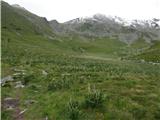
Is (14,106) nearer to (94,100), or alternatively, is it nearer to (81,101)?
Result: (81,101)

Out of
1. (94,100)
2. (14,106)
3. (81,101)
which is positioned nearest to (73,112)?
(94,100)

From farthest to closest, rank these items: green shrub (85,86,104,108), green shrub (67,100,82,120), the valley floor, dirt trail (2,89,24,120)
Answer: dirt trail (2,89,24,120)
green shrub (85,86,104,108)
the valley floor
green shrub (67,100,82,120)

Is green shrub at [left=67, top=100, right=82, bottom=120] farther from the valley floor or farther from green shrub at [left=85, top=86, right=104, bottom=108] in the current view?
green shrub at [left=85, top=86, right=104, bottom=108]

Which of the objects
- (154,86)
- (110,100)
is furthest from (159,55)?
(110,100)

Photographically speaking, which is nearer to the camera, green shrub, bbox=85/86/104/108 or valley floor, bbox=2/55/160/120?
valley floor, bbox=2/55/160/120

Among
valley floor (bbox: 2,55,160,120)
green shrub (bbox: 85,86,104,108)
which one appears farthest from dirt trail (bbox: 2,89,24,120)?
green shrub (bbox: 85,86,104,108)

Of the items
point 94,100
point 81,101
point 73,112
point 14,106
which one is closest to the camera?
point 73,112

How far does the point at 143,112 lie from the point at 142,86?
810 cm

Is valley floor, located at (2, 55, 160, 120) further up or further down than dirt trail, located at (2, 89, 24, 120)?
further up

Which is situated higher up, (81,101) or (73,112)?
(81,101)

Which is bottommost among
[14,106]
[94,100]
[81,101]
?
[14,106]

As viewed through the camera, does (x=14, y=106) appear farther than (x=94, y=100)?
Yes

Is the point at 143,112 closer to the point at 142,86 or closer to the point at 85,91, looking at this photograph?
the point at 85,91

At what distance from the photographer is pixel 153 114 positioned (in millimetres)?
20906
